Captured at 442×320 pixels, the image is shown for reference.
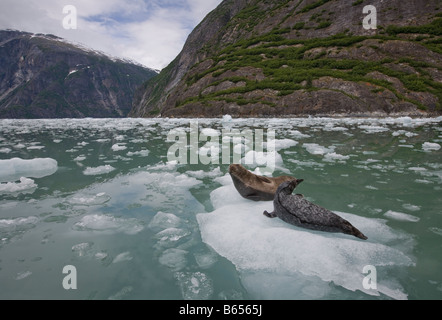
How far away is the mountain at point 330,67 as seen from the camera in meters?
23.3

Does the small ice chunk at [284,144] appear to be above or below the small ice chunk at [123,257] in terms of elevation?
above

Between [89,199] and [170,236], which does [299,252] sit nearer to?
[170,236]

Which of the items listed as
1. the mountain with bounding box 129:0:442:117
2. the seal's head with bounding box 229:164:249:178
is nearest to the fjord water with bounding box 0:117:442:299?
the seal's head with bounding box 229:164:249:178

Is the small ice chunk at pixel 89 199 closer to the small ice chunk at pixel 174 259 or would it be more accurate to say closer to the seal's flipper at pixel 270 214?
the small ice chunk at pixel 174 259

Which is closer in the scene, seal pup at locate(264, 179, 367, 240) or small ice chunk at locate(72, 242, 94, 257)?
small ice chunk at locate(72, 242, 94, 257)

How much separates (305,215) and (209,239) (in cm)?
120

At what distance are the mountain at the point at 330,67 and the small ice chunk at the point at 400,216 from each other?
22.3m

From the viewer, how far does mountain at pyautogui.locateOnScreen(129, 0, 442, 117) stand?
2330 cm

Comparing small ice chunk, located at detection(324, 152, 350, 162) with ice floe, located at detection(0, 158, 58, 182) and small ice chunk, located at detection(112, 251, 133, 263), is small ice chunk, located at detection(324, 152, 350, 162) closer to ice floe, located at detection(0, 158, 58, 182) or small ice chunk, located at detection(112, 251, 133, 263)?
small ice chunk, located at detection(112, 251, 133, 263)

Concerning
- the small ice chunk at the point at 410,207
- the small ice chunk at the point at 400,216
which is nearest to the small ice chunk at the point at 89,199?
the small ice chunk at the point at 400,216

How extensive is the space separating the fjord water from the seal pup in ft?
0.32

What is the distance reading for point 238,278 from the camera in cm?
219

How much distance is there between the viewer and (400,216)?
320 centimetres
